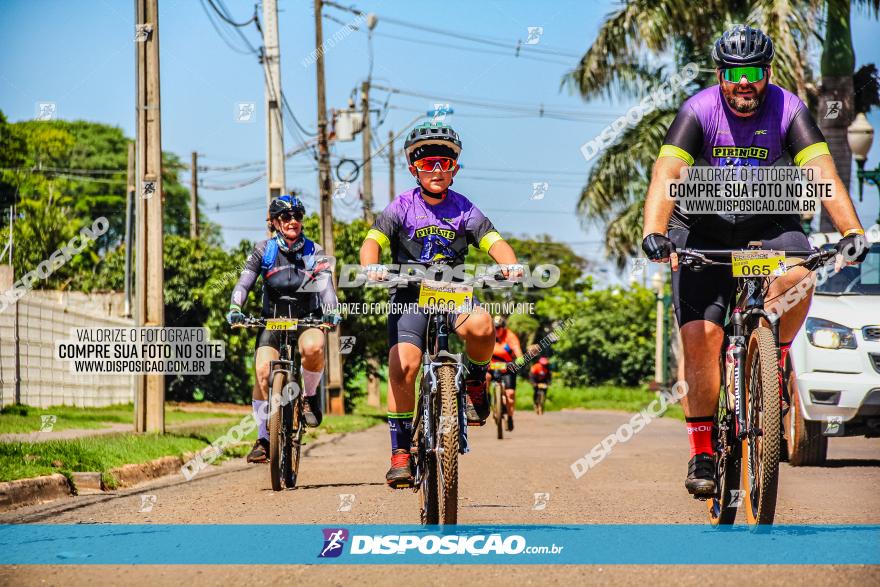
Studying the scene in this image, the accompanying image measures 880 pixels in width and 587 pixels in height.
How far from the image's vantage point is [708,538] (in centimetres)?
596

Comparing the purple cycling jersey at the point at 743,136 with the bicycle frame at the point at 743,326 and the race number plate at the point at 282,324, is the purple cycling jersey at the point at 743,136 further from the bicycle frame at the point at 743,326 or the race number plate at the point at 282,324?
the race number plate at the point at 282,324

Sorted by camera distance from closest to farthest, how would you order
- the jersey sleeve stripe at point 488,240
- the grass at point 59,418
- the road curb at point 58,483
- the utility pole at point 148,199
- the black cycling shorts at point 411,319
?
1. the black cycling shorts at point 411,319
2. the jersey sleeve stripe at point 488,240
3. the road curb at point 58,483
4. the utility pole at point 148,199
5. the grass at point 59,418

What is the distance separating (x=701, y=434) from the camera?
658cm

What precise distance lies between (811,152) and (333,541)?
316cm

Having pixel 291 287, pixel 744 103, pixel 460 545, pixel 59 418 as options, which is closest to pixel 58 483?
pixel 291 287

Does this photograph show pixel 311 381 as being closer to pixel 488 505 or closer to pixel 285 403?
pixel 285 403

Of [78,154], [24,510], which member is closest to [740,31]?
[24,510]

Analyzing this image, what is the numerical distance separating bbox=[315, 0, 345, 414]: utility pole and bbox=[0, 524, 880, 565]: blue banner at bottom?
2117 centimetres

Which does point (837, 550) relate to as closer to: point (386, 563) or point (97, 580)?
point (386, 563)

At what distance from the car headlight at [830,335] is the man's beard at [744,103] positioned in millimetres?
4338

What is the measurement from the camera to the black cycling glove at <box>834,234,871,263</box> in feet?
20.3

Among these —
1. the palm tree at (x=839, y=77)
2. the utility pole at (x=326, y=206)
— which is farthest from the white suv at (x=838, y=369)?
the utility pole at (x=326, y=206)

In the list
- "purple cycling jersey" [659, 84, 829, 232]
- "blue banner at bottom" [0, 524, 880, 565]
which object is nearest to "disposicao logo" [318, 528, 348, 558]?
"blue banner at bottom" [0, 524, 880, 565]

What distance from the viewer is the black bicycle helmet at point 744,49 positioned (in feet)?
20.9
